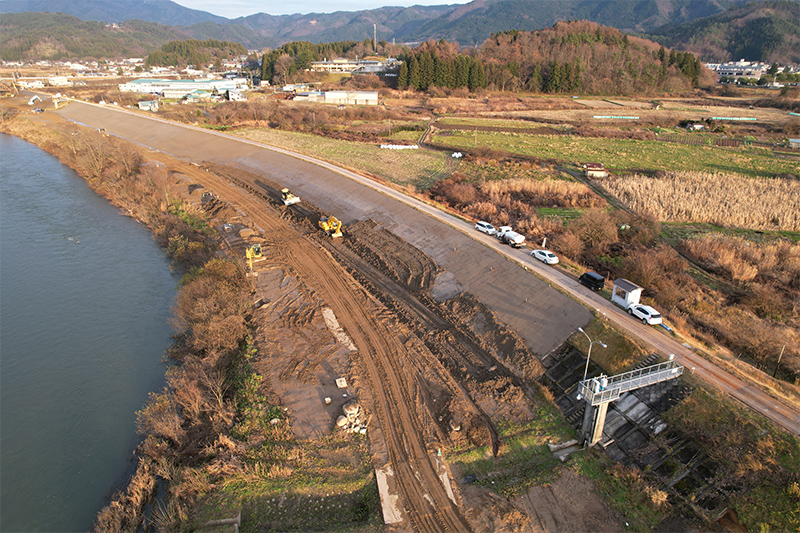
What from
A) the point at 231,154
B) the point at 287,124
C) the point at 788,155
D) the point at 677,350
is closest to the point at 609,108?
the point at 788,155

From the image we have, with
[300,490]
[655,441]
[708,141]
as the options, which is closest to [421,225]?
[655,441]

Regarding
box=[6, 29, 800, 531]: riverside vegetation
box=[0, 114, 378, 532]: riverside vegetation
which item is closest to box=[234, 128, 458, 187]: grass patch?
box=[6, 29, 800, 531]: riverside vegetation

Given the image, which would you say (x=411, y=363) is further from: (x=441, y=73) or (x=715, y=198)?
(x=441, y=73)

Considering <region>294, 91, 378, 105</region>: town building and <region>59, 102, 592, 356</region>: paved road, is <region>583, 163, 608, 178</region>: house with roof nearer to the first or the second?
<region>59, 102, 592, 356</region>: paved road

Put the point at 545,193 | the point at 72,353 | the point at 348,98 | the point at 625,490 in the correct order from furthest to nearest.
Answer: the point at 348,98 < the point at 545,193 < the point at 72,353 < the point at 625,490

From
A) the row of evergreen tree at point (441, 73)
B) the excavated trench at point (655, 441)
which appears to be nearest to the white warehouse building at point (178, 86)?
the row of evergreen tree at point (441, 73)

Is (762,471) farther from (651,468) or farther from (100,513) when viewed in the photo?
(100,513)
